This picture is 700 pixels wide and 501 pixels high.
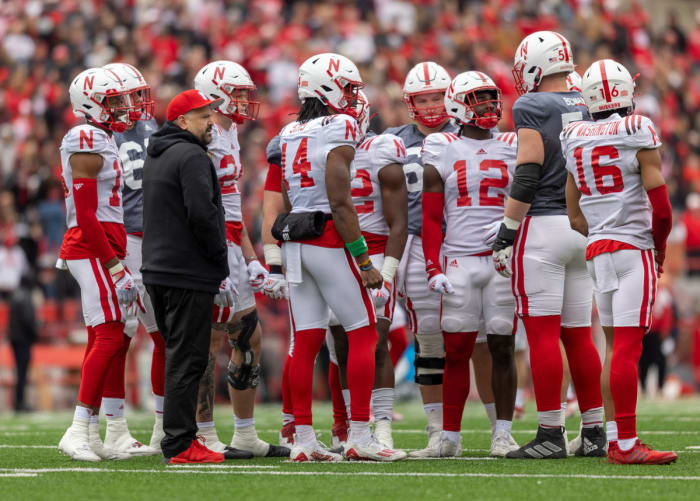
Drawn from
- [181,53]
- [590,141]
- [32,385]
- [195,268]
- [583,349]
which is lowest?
[32,385]

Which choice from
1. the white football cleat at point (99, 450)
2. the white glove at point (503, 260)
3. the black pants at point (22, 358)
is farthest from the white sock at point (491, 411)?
the black pants at point (22, 358)

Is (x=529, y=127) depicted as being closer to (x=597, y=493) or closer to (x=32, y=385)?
(x=597, y=493)

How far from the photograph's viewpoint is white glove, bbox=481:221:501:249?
27.0ft

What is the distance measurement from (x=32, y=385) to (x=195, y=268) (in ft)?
32.2

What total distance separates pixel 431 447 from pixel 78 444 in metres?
2.13

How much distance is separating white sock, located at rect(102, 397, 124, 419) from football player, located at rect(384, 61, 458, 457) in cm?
191

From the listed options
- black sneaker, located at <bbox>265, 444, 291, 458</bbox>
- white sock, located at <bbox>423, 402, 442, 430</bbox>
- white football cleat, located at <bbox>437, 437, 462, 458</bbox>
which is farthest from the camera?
white sock, located at <bbox>423, 402, 442, 430</bbox>

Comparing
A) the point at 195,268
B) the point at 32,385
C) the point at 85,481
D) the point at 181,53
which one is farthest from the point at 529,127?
the point at 181,53

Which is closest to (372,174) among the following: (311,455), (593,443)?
(311,455)

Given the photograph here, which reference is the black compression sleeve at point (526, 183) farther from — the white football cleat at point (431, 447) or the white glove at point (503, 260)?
the white football cleat at point (431, 447)

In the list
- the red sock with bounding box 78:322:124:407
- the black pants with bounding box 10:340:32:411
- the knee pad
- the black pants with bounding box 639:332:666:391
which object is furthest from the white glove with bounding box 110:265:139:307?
the black pants with bounding box 639:332:666:391

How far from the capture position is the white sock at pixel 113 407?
28.8 ft

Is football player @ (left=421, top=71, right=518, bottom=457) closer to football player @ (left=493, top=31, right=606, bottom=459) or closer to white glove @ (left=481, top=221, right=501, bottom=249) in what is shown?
white glove @ (left=481, top=221, right=501, bottom=249)

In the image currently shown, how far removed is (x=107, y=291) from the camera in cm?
822
